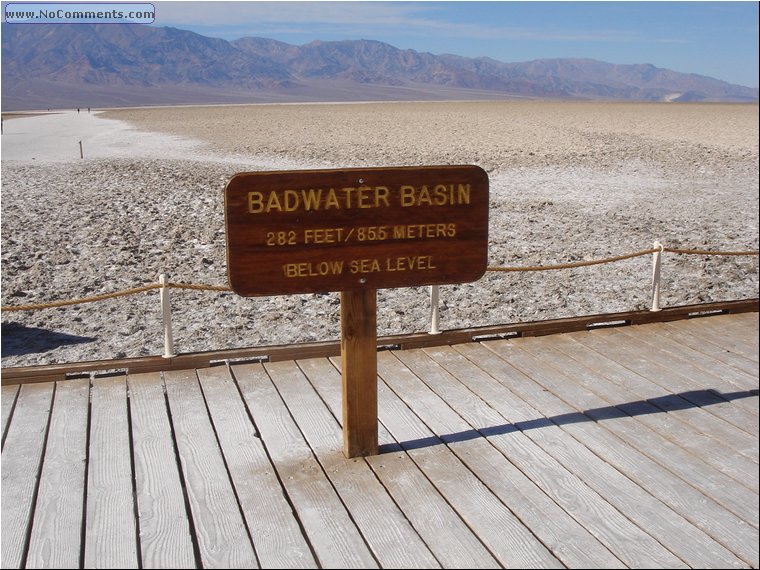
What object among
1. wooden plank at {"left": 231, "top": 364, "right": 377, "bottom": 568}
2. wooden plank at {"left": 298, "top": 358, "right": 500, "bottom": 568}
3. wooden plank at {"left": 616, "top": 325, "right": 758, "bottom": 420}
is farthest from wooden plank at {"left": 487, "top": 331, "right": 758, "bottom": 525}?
wooden plank at {"left": 231, "top": 364, "right": 377, "bottom": 568}

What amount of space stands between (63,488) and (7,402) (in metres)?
1.40

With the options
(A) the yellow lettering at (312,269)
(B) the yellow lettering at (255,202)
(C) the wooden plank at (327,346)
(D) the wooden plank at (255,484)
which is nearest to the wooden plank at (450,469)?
(C) the wooden plank at (327,346)

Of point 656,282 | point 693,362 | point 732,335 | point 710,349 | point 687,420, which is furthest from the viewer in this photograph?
point 656,282

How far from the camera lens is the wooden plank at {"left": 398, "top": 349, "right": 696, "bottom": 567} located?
364cm

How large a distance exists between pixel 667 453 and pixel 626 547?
3.60 ft

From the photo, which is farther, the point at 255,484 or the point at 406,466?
the point at 406,466

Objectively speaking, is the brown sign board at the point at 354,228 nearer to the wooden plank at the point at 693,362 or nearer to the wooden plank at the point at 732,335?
the wooden plank at the point at 693,362

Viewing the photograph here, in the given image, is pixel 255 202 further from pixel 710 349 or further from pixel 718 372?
pixel 710 349

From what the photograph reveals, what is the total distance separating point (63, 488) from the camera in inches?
164

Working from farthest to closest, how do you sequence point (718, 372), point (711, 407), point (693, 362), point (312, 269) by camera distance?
point (693, 362), point (718, 372), point (711, 407), point (312, 269)

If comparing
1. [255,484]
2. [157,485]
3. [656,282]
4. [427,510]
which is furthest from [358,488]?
[656,282]

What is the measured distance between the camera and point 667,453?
15.1 ft

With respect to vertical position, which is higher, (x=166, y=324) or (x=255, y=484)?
(x=166, y=324)

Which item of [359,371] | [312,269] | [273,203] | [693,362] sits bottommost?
[693,362]
